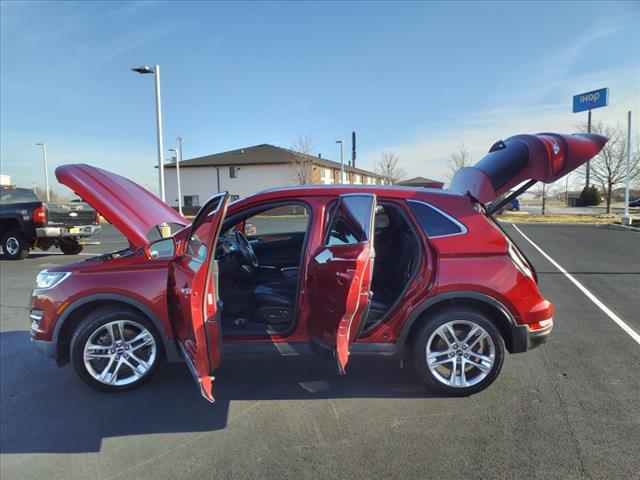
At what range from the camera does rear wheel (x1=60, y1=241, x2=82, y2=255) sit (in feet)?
40.3

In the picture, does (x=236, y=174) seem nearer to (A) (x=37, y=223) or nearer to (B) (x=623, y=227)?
(A) (x=37, y=223)

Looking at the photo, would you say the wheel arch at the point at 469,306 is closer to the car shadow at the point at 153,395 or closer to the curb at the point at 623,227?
the car shadow at the point at 153,395

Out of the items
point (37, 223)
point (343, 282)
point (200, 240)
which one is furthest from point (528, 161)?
point (37, 223)

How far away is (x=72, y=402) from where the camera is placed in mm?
3438

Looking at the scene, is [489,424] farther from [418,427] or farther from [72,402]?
[72,402]

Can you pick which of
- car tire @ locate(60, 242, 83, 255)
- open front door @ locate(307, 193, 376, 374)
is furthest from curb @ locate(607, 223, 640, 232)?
car tire @ locate(60, 242, 83, 255)

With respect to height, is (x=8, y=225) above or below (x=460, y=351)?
above

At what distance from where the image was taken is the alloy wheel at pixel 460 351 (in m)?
3.36

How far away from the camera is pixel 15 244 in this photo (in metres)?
11.5

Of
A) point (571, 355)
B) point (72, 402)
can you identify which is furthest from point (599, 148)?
point (72, 402)

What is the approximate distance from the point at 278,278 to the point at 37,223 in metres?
10.2

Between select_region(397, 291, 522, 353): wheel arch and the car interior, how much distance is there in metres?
0.22

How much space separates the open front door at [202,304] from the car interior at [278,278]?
533 millimetres

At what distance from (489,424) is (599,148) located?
2.32 meters
